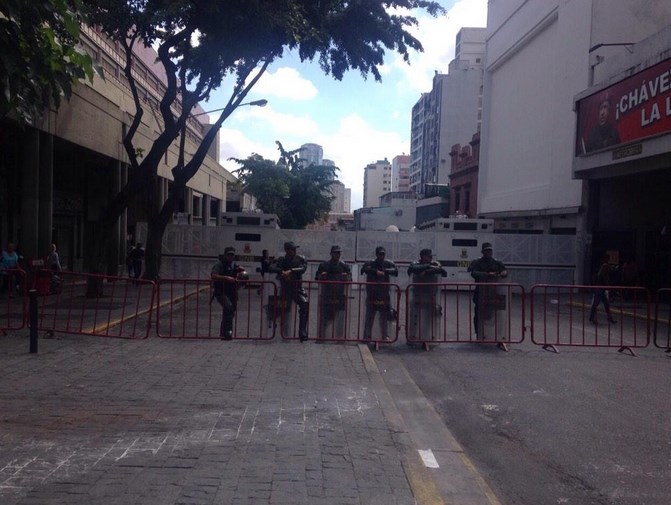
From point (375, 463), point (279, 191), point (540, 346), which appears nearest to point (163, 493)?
point (375, 463)

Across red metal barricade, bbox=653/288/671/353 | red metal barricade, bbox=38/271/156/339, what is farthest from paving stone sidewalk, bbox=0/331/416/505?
red metal barricade, bbox=653/288/671/353

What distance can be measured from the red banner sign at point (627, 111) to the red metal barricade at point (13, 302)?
666 inches

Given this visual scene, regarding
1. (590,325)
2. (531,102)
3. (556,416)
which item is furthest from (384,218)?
(556,416)

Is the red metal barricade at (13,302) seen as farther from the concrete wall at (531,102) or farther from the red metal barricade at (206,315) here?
the concrete wall at (531,102)

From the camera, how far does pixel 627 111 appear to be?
21562 millimetres

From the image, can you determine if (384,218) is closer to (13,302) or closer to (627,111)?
(627,111)

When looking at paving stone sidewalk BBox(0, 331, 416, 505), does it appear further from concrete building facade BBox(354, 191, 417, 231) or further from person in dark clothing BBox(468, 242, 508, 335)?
concrete building facade BBox(354, 191, 417, 231)

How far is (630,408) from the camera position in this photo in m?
8.01

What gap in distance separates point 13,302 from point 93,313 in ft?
7.49

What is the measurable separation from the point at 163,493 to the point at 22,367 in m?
5.04

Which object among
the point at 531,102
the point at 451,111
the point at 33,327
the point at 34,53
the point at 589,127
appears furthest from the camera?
the point at 451,111

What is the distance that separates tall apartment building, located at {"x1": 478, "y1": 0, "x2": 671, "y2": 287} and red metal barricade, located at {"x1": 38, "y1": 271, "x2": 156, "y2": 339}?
15.2 metres

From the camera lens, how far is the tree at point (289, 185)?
5103 centimetres

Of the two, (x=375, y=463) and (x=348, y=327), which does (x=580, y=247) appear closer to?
(x=348, y=327)
